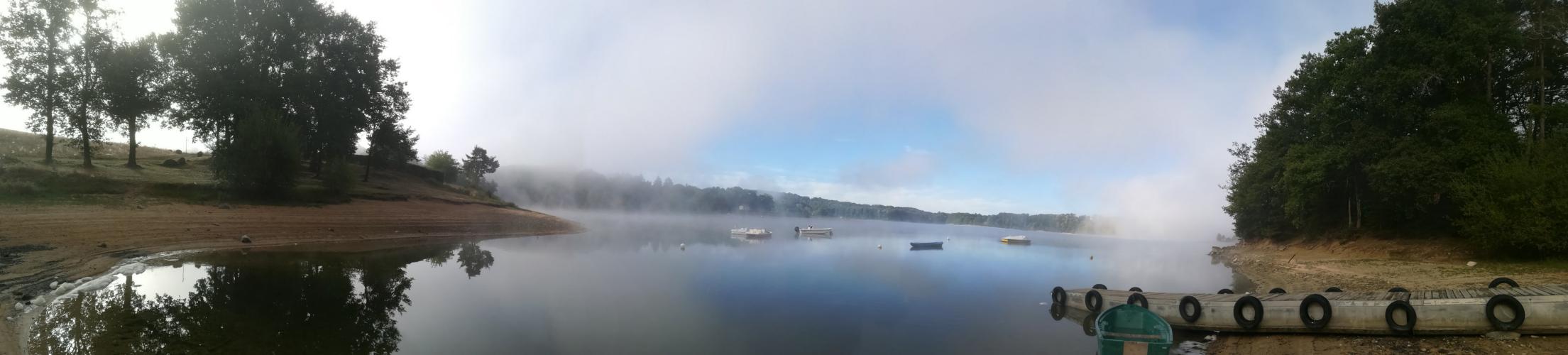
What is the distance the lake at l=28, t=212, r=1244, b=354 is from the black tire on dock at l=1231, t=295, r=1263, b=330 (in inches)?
113

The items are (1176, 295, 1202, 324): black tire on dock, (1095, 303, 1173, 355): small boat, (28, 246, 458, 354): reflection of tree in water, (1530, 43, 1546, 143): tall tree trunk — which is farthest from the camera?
(1530, 43, 1546, 143): tall tree trunk

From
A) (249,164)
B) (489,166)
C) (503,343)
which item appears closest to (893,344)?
(503,343)

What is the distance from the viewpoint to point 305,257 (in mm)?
20672

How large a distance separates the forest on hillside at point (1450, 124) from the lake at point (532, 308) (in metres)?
7.40

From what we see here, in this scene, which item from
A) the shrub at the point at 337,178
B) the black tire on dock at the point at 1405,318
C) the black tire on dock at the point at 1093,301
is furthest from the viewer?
the shrub at the point at 337,178

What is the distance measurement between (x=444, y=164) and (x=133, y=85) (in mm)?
34631

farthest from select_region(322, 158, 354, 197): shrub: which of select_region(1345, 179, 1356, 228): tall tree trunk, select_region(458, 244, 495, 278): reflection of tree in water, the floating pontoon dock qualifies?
select_region(1345, 179, 1356, 228): tall tree trunk

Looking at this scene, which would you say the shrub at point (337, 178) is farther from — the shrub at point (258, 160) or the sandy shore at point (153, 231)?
the shrub at point (258, 160)

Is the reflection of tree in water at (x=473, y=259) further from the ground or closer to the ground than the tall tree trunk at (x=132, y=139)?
closer to the ground

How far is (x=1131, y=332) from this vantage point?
9820 mm

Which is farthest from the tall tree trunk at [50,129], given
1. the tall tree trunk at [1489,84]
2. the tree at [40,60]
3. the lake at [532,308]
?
the tall tree trunk at [1489,84]

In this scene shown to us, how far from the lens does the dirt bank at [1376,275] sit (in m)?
9.19

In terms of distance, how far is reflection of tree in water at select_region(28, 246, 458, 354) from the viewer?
8961mm

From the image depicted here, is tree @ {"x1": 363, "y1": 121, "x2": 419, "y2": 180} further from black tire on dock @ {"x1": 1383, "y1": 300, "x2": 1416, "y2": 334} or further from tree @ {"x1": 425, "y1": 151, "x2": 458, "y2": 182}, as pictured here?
black tire on dock @ {"x1": 1383, "y1": 300, "x2": 1416, "y2": 334}
